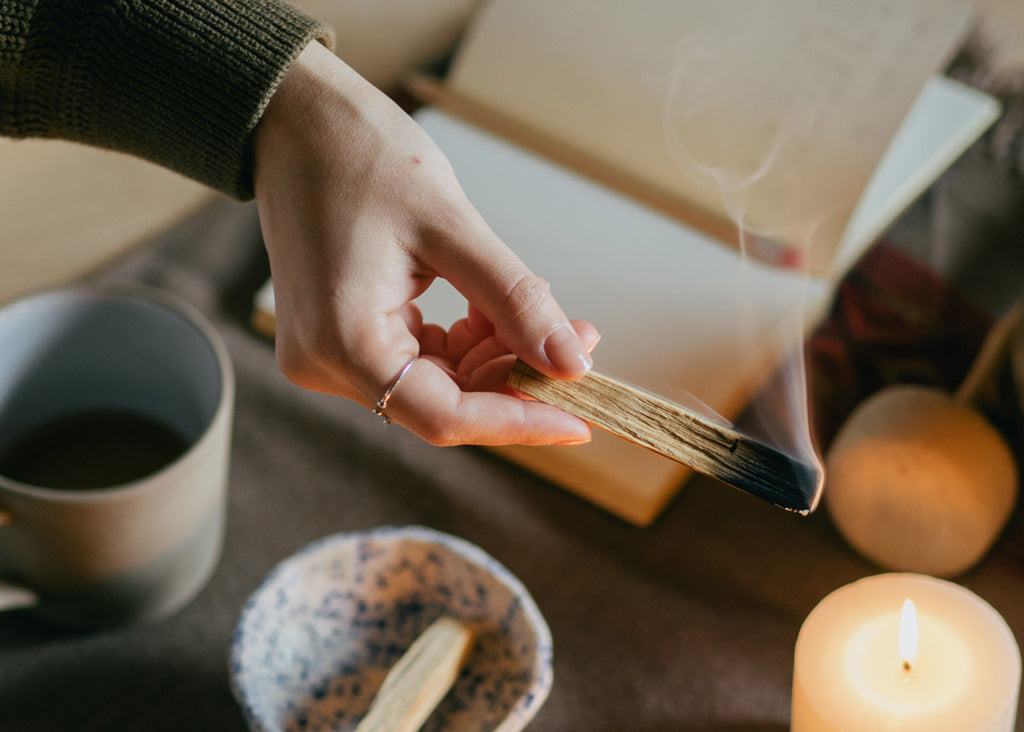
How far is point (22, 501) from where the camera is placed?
1.17ft

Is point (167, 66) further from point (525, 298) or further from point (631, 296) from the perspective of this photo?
point (631, 296)

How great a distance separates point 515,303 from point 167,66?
0.19 metres

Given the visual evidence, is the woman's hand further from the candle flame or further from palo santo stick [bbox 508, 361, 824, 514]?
the candle flame

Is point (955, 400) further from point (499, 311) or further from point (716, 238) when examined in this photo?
point (499, 311)

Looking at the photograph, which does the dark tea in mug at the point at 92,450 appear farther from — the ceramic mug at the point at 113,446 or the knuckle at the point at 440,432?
the knuckle at the point at 440,432

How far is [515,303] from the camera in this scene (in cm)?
33

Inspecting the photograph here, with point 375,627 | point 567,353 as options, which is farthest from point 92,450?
point 567,353

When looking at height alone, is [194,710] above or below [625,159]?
below

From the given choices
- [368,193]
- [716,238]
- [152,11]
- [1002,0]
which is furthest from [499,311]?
[1002,0]

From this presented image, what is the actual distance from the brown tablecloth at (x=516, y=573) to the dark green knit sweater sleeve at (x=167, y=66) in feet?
0.63

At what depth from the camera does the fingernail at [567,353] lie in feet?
1.03

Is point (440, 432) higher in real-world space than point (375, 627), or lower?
higher

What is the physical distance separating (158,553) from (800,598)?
354 millimetres

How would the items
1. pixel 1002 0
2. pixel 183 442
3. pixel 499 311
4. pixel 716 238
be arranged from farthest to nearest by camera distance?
pixel 1002 0
pixel 716 238
pixel 183 442
pixel 499 311
